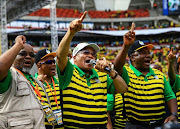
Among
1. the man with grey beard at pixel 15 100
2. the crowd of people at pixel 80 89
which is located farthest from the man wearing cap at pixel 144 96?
the man with grey beard at pixel 15 100

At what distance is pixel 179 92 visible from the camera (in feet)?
13.6

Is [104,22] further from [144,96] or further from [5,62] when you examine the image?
[5,62]

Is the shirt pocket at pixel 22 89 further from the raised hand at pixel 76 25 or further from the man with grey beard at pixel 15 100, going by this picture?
the raised hand at pixel 76 25

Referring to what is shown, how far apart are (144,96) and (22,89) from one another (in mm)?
1825

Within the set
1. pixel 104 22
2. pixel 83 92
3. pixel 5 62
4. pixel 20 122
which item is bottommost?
pixel 20 122

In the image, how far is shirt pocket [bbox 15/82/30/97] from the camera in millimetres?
2228

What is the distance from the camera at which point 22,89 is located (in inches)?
89.0

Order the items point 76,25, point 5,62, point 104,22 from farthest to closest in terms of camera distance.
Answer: point 104,22
point 76,25
point 5,62

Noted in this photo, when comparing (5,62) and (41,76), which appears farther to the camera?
(41,76)

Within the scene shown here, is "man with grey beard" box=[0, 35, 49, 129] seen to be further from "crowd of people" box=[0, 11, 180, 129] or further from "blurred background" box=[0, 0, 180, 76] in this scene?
"blurred background" box=[0, 0, 180, 76]

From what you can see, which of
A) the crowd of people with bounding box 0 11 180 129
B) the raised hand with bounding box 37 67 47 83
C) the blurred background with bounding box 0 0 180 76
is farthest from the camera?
the blurred background with bounding box 0 0 180 76

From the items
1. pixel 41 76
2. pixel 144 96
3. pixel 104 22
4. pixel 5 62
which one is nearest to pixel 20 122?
pixel 5 62

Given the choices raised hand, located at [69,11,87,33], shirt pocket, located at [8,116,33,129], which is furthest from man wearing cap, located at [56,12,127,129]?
shirt pocket, located at [8,116,33,129]

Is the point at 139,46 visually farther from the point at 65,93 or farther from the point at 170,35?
the point at 170,35
